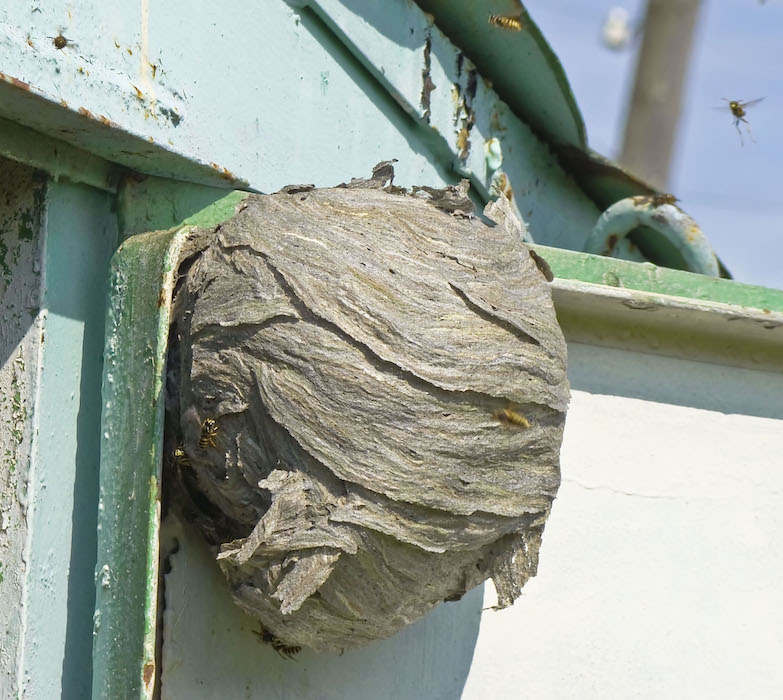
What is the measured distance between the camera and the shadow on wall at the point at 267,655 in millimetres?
2164

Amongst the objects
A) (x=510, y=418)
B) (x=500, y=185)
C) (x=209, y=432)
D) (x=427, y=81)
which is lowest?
(x=209, y=432)

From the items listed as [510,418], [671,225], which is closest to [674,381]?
[671,225]

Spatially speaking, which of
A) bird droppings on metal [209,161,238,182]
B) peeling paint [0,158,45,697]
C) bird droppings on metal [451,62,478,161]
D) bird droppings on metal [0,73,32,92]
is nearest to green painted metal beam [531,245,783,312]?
bird droppings on metal [209,161,238,182]

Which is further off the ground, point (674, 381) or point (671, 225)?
point (671, 225)

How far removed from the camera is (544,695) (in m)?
2.60

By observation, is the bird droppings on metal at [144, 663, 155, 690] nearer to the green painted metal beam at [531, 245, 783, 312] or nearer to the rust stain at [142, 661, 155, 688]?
the rust stain at [142, 661, 155, 688]

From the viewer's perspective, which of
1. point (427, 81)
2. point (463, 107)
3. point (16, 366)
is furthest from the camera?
point (463, 107)

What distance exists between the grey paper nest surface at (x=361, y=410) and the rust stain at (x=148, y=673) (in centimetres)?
18

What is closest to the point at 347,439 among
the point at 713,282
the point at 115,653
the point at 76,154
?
the point at 115,653

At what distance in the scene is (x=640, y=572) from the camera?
2707mm

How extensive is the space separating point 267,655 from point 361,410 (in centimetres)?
63

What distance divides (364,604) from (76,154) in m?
0.95

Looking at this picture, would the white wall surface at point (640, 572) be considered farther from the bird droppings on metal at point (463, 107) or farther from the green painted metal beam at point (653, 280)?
the bird droppings on metal at point (463, 107)

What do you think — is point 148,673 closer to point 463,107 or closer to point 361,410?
point 361,410
